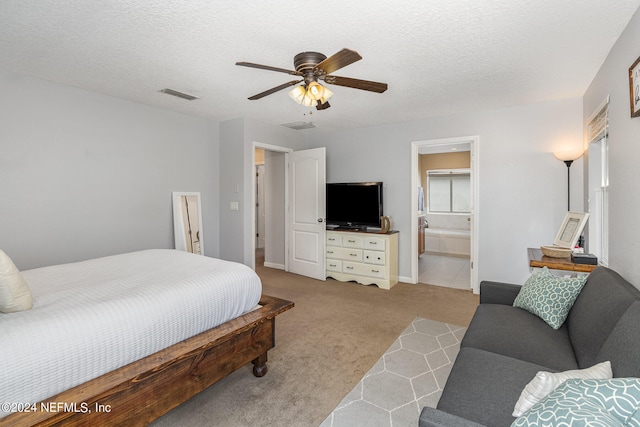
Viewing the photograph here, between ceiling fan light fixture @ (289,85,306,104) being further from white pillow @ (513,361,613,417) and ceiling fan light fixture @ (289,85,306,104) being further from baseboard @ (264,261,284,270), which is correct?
baseboard @ (264,261,284,270)

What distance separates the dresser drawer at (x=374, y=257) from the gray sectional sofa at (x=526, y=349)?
2.31 meters

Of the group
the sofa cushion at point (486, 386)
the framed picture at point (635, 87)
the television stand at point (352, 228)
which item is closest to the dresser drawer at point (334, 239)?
the television stand at point (352, 228)

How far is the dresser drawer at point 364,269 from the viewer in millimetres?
4551

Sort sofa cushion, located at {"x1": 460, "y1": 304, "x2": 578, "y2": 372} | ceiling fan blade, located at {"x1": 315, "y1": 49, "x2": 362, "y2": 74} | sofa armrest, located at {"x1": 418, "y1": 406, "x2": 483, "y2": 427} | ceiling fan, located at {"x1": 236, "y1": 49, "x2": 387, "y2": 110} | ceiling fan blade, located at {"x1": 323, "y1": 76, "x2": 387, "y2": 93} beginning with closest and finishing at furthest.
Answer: sofa armrest, located at {"x1": 418, "y1": 406, "x2": 483, "y2": 427} < sofa cushion, located at {"x1": 460, "y1": 304, "x2": 578, "y2": 372} < ceiling fan blade, located at {"x1": 315, "y1": 49, "x2": 362, "y2": 74} < ceiling fan, located at {"x1": 236, "y1": 49, "x2": 387, "y2": 110} < ceiling fan blade, located at {"x1": 323, "y1": 76, "x2": 387, "y2": 93}

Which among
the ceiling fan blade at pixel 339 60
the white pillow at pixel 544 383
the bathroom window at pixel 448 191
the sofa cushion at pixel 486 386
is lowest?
the sofa cushion at pixel 486 386

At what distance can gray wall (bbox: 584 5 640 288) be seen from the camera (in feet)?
6.15

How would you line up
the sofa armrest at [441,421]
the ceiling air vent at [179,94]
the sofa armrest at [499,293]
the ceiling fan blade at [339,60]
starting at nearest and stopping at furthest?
1. the sofa armrest at [441,421]
2. the ceiling fan blade at [339,60]
3. the sofa armrest at [499,293]
4. the ceiling air vent at [179,94]

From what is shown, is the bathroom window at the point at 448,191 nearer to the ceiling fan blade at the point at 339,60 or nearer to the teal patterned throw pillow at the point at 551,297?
the teal patterned throw pillow at the point at 551,297

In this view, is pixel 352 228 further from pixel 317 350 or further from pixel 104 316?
pixel 104 316

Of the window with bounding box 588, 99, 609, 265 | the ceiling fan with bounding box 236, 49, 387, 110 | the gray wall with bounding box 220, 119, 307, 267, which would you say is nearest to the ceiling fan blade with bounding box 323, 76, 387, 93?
the ceiling fan with bounding box 236, 49, 387, 110

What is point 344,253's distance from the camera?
4.87 m

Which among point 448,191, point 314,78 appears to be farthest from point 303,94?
point 448,191

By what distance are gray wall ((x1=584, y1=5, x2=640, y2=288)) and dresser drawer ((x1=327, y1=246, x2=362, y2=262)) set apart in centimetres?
290

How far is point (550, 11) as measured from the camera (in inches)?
74.5
